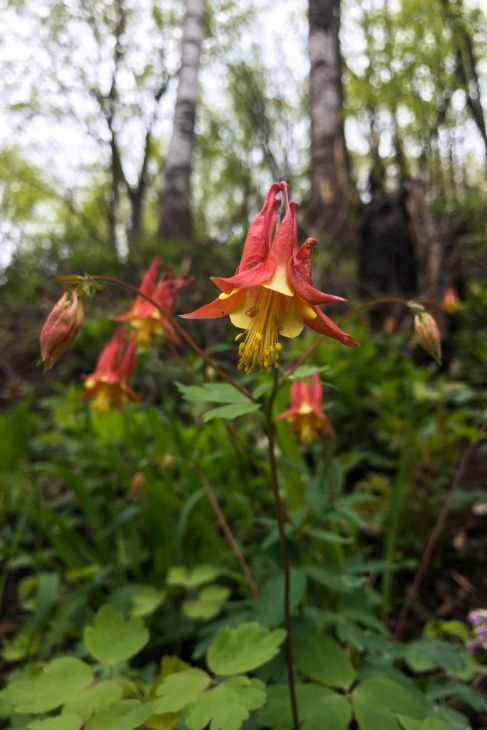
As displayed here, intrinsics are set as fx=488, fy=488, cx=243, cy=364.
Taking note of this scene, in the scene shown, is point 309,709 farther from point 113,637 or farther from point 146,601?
point 146,601

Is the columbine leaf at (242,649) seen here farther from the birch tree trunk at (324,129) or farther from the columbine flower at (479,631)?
the birch tree trunk at (324,129)

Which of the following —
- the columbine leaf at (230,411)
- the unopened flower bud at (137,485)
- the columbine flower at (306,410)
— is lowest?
the unopened flower bud at (137,485)

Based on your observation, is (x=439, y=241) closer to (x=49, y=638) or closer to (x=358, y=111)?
(x=358, y=111)

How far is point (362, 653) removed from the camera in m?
1.28

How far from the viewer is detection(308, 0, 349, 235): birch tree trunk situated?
4.89 meters

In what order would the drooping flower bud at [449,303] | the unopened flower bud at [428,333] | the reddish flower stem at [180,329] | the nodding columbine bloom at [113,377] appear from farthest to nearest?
the drooping flower bud at [449,303], the nodding columbine bloom at [113,377], the unopened flower bud at [428,333], the reddish flower stem at [180,329]

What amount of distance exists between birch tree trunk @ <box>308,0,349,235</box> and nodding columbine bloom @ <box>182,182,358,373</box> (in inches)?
158

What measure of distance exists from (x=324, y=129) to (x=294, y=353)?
12.0 ft

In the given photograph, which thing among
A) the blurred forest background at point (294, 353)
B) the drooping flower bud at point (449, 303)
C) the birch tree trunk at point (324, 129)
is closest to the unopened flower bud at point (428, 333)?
the blurred forest background at point (294, 353)

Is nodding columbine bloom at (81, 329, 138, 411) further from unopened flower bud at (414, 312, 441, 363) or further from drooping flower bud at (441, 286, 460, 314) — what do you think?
drooping flower bud at (441, 286, 460, 314)

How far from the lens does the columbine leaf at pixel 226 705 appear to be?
69 cm

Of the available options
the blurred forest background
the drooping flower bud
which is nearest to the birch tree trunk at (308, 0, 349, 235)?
the blurred forest background

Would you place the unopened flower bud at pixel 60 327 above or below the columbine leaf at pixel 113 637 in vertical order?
above

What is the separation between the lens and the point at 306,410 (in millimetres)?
1431
